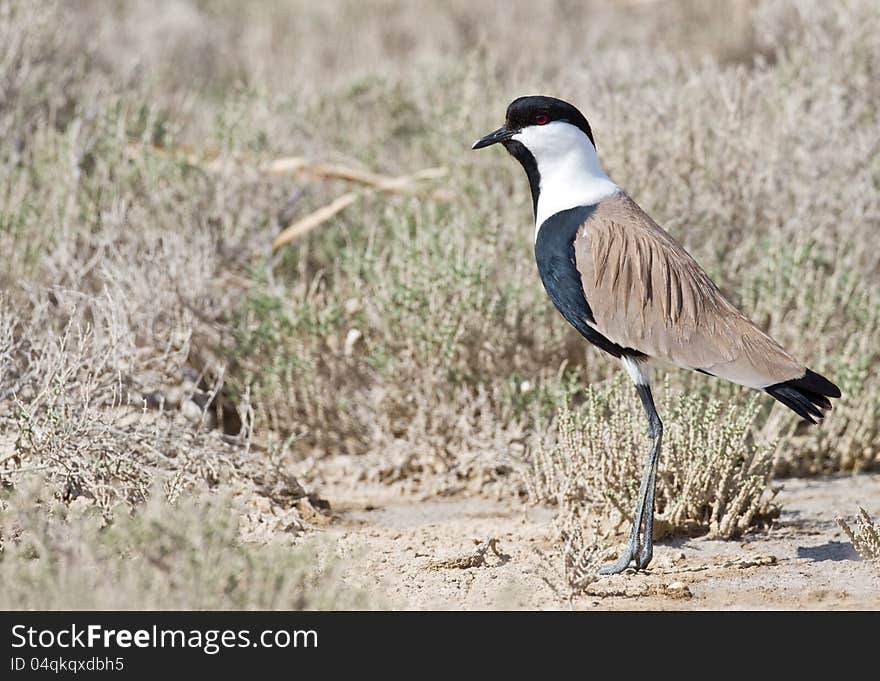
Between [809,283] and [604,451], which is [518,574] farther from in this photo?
[809,283]

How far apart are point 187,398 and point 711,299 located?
2.37m

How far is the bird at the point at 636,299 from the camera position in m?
4.11

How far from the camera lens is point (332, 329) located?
5.78 metres

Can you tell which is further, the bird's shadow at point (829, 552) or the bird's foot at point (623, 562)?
the bird's shadow at point (829, 552)

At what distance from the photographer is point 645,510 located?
14.0 ft

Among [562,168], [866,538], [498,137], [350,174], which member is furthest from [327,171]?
[866,538]

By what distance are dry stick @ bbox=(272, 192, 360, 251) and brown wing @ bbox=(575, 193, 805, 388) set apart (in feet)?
8.29

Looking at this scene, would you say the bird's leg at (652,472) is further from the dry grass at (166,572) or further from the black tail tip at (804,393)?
the dry grass at (166,572)

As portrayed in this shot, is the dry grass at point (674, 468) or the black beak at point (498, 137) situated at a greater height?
the black beak at point (498, 137)

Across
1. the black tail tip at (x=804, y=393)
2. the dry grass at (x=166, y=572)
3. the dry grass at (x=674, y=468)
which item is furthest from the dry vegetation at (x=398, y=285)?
the dry grass at (x=166, y=572)

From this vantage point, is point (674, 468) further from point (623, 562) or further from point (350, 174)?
point (350, 174)

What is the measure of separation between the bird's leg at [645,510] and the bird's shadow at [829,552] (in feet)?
1.89

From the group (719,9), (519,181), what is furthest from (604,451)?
(719,9)

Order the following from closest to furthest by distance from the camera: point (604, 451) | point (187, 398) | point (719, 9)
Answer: point (604, 451) → point (187, 398) → point (719, 9)
